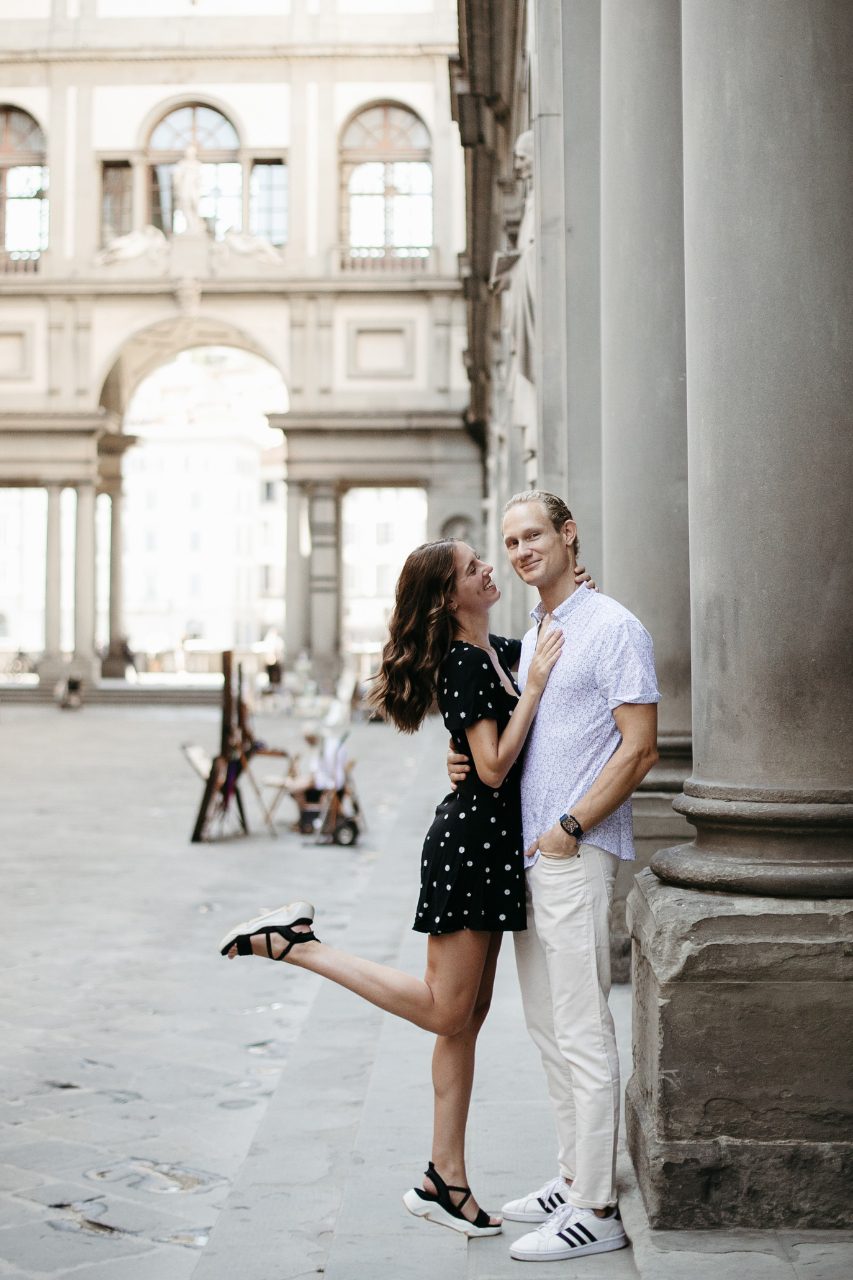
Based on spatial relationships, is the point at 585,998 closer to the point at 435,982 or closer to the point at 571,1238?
the point at 435,982

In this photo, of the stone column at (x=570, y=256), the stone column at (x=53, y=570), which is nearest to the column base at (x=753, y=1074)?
the stone column at (x=570, y=256)

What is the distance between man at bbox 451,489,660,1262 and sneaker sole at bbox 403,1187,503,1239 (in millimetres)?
136

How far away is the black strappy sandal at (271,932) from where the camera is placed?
3436 mm

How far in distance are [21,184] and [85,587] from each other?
35.1 ft

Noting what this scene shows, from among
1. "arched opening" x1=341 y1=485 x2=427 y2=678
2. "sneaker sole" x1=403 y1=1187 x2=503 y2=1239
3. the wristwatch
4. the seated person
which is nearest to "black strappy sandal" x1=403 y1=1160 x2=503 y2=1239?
"sneaker sole" x1=403 y1=1187 x2=503 y2=1239

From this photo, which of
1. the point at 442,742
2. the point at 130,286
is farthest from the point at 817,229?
the point at 130,286

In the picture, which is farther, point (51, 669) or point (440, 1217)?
point (51, 669)

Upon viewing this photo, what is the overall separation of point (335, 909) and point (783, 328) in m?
6.28

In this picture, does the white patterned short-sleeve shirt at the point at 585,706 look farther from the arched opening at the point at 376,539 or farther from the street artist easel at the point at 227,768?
the arched opening at the point at 376,539

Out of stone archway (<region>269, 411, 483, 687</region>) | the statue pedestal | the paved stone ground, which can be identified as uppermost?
the statue pedestal

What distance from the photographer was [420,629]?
3490mm

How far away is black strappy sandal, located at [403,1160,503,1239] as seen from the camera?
3.50m

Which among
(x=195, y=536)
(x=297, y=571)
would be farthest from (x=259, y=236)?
(x=195, y=536)

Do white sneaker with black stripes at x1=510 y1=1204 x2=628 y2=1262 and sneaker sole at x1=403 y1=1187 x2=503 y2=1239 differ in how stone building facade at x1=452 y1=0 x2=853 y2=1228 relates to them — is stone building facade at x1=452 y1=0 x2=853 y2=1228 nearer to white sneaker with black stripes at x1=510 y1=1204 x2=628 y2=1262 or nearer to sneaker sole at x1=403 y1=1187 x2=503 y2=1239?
white sneaker with black stripes at x1=510 y1=1204 x2=628 y2=1262
